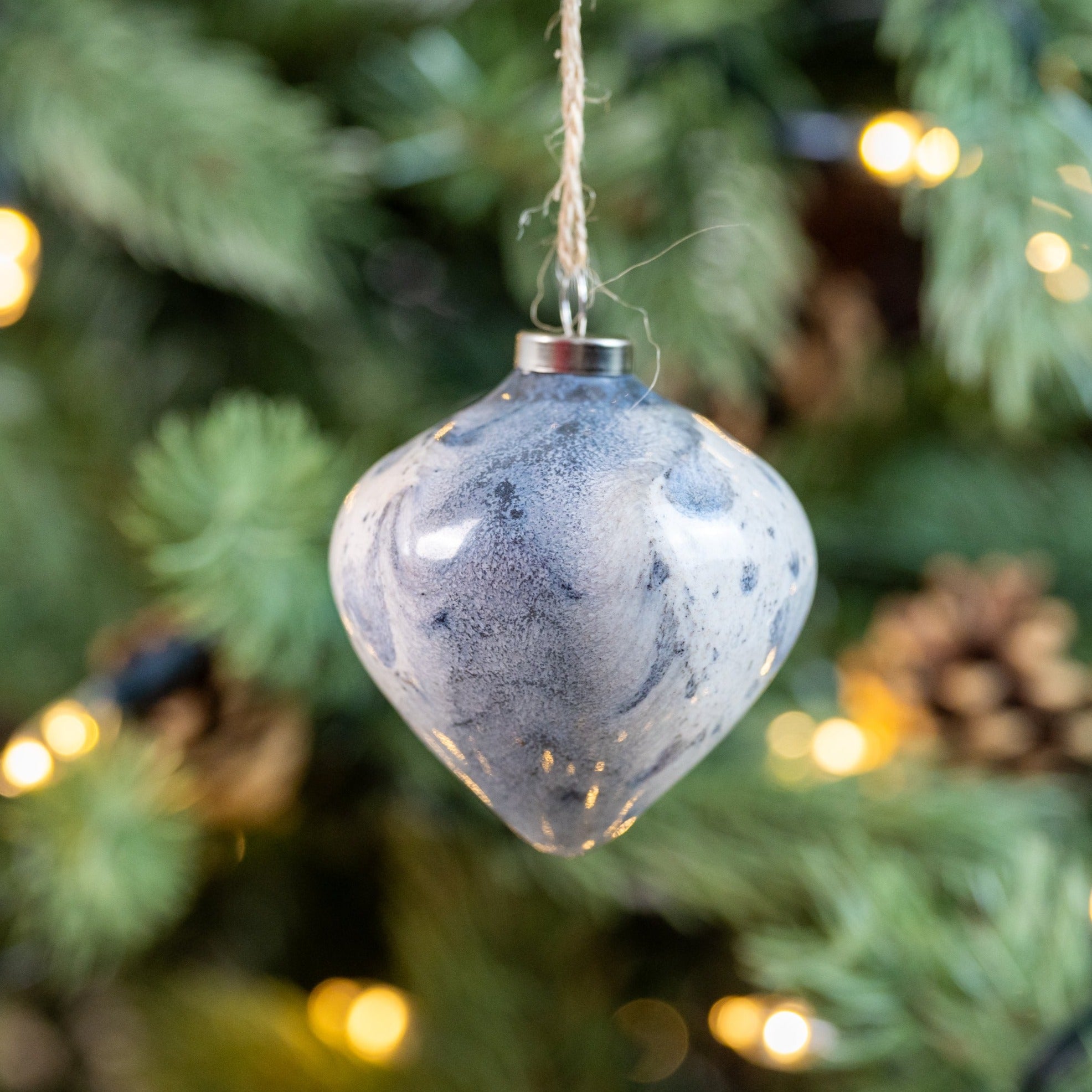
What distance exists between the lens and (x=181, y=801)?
43 cm

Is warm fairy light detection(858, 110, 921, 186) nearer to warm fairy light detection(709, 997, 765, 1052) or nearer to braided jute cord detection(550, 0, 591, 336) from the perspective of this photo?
braided jute cord detection(550, 0, 591, 336)

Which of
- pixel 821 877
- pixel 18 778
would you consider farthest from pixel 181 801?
pixel 821 877

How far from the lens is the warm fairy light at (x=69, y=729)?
0.41 metres

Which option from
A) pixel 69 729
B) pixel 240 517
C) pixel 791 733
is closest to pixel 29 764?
pixel 69 729

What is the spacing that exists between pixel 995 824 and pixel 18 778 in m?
0.41

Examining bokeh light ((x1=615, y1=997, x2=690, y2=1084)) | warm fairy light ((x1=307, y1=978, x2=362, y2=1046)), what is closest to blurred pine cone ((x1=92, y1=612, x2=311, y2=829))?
warm fairy light ((x1=307, y1=978, x2=362, y2=1046))

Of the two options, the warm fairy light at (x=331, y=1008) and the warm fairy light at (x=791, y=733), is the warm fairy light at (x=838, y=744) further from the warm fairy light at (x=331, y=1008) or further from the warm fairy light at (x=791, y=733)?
the warm fairy light at (x=331, y=1008)

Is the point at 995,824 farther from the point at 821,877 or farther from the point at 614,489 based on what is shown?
the point at 614,489

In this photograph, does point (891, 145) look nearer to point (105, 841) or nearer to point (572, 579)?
point (572, 579)

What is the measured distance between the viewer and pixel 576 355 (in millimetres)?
269

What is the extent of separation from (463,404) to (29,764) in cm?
24

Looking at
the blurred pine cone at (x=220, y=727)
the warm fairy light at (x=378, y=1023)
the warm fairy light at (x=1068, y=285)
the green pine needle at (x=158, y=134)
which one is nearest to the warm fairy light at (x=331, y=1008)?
the warm fairy light at (x=378, y=1023)

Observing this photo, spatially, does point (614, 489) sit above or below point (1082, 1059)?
above

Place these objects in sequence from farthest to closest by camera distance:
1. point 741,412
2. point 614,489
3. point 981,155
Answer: point 741,412 < point 981,155 < point 614,489
